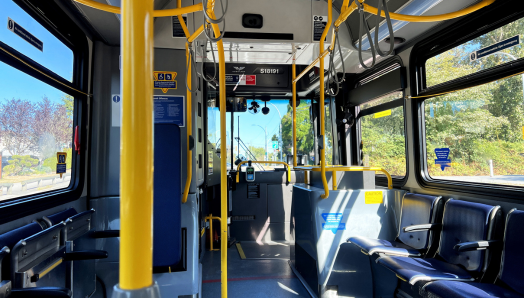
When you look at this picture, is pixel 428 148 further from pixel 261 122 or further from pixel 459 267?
pixel 261 122

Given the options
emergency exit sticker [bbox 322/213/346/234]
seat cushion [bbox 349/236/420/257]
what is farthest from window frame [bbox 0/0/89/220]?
seat cushion [bbox 349/236/420/257]

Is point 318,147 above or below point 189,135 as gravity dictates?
below

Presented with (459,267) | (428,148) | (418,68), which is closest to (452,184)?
(428,148)

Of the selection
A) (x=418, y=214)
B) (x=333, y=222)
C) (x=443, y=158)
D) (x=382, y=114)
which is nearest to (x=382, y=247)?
(x=333, y=222)

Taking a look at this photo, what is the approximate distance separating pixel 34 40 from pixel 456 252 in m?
3.50

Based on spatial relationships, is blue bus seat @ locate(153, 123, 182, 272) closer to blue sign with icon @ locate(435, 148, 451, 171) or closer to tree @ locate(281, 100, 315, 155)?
blue sign with icon @ locate(435, 148, 451, 171)

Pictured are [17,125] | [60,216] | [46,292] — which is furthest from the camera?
[60,216]

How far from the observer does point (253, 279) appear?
349 cm

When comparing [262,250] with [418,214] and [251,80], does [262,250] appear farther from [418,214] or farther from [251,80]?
[251,80]

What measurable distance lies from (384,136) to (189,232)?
3022 millimetres

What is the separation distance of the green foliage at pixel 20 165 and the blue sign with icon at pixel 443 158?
142 inches

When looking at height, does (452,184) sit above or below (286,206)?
above

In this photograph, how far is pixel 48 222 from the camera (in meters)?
2.02

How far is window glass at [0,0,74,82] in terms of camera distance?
1.73m
